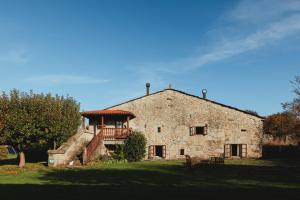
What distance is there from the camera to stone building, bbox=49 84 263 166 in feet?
125

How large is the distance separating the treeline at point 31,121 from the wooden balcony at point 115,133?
12.5ft

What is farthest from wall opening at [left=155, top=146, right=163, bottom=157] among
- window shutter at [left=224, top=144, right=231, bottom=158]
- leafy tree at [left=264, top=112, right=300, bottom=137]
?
leafy tree at [left=264, top=112, right=300, bottom=137]

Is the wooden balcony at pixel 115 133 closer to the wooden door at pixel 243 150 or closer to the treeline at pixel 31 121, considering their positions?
the treeline at pixel 31 121

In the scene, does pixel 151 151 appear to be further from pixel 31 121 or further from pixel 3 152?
pixel 3 152

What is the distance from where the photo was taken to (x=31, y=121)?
32.8 metres

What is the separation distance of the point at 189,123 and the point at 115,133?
7.82 metres

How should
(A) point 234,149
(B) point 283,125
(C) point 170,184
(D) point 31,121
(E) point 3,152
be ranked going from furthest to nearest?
1. (B) point 283,125
2. (E) point 3,152
3. (A) point 234,149
4. (D) point 31,121
5. (C) point 170,184

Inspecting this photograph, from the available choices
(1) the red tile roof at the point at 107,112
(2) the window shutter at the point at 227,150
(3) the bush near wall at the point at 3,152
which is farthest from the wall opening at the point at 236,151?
(3) the bush near wall at the point at 3,152

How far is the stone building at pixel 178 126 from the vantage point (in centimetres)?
3812

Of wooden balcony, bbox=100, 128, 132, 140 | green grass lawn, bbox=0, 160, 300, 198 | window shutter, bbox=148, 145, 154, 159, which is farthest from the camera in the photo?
window shutter, bbox=148, 145, 154, 159

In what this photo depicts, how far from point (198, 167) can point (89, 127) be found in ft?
55.8

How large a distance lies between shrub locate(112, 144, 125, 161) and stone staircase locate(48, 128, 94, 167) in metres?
2.91

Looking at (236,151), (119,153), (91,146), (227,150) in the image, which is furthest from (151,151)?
(236,151)

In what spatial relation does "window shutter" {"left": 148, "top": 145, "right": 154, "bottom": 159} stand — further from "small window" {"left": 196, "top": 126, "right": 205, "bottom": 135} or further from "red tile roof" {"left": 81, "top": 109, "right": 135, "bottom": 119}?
"small window" {"left": 196, "top": 126, "right": 205, "bottom": 135}
